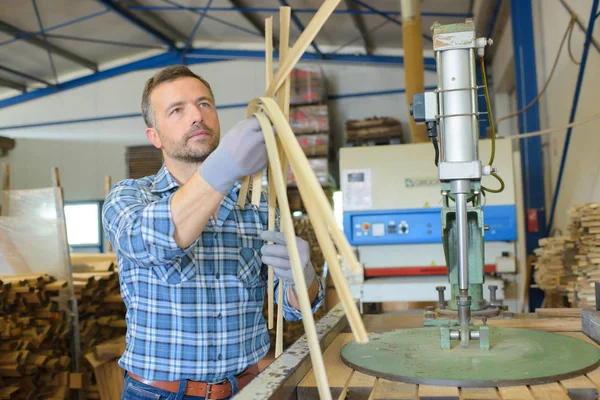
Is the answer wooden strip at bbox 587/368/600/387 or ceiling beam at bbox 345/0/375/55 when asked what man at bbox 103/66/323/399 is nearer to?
wooden strip at bbox 587/368/600/387

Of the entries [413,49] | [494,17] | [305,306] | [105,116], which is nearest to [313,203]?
[305,306]

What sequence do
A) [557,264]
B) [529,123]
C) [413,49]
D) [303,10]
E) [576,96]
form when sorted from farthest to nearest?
[303,10]
[529,123]
[413,49]
[576,96]
[557,264]

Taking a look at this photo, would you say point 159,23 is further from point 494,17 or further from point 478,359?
point 478,359

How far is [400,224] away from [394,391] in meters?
2.26

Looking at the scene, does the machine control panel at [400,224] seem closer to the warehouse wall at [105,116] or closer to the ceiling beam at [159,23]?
the ceiling beam at [159,23]

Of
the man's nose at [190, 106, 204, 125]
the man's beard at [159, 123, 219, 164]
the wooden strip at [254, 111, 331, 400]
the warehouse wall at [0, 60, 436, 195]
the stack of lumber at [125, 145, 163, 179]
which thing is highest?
the warehouse wall at [0, 60, 436, 195]

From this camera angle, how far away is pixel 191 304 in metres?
1.44

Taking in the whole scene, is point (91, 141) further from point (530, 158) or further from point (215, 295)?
point (215, 295)

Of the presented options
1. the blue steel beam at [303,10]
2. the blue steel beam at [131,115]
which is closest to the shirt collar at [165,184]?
the blue steel beam at [303,10]

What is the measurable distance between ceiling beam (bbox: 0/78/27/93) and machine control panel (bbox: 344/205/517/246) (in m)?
7.71

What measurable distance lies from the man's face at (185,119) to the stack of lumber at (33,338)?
233 centimetres

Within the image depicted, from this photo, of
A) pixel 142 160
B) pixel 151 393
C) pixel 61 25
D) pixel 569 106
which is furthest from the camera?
pixel 142 160

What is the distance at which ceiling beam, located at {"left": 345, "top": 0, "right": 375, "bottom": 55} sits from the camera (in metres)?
6.44

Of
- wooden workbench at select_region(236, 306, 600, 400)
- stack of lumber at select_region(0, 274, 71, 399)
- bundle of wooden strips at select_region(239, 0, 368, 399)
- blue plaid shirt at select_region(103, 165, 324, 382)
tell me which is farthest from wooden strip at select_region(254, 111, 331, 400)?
stack of lumber at select_region(0, 274, 71, 399)
